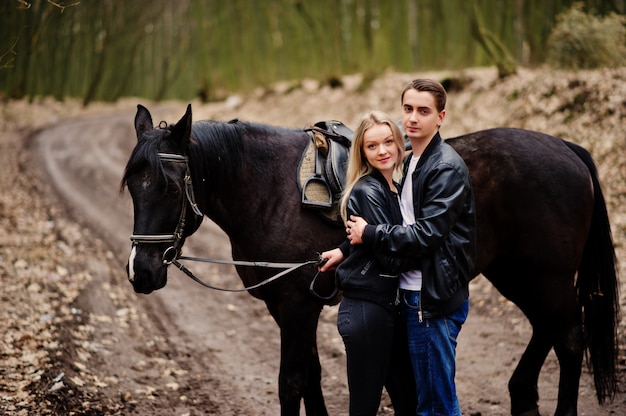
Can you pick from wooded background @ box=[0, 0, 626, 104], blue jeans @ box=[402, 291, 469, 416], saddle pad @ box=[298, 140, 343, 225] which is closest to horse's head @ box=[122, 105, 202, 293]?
saddle pad @ box=[298, 140, 343, 225]

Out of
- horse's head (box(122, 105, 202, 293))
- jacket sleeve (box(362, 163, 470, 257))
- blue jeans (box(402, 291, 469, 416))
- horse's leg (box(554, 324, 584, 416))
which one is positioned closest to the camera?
jacket sleeve (box(362, 163, 470, 257))

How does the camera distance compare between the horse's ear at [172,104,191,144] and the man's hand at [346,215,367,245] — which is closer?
the man's hand at [346,215,367,245]

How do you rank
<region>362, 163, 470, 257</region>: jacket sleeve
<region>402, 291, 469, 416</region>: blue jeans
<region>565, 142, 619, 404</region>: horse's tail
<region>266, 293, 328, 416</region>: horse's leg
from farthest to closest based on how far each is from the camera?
<region>565, 142, 619, 404</region>: horse's tail, <region>266, 293, 328, 416</region>: horse's leg, <region>402, 291, 469, 416</region>: blue jeans, <region>362, 163, 470, 257</region>: jacket sleeve

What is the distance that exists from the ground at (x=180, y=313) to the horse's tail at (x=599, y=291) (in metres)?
0.39

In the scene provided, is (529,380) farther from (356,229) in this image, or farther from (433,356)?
(356,229)

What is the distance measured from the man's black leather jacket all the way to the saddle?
0.89m

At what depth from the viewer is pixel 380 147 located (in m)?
2.62

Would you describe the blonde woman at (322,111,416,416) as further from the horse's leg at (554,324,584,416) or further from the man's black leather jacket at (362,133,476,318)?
the horse's leg at (554,324,584,416)

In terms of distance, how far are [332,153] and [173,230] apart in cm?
105

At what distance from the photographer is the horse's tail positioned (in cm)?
388

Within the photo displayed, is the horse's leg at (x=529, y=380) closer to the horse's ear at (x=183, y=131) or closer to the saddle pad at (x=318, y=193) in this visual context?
the saddle pad at (x=318, y=193)

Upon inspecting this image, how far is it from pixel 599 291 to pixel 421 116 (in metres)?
2.21

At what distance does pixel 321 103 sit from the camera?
15227 millimetres

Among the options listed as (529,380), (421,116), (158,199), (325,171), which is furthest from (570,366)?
(158,199)
